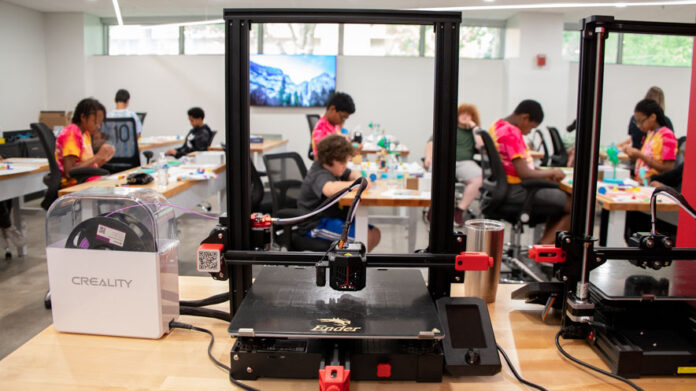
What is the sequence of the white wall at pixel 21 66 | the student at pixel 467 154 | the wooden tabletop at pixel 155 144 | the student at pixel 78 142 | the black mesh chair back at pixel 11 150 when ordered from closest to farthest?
the student at pixel 78 142 → the student at pixel 467 154 → the black mesh chair back at pixel 11 150 → the wooden tabletop at pixel 155 144 → the white wall at pixel 21 66

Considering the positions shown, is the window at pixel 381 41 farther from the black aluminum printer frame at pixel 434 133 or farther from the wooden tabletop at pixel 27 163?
the black aluminum printer frame at pixel 434 133

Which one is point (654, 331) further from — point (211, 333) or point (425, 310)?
point (211, 333)

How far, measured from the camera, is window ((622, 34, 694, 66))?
8625 millimetres

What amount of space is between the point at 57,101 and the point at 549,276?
26.4 feet

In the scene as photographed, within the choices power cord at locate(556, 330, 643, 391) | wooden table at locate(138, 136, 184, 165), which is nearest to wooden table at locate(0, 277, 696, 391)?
power cord at locate(556, 330, 643, 391)

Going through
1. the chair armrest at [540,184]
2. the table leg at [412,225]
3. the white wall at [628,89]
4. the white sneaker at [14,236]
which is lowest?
the white sneaker at [14,236]

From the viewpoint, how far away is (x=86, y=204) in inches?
53.4

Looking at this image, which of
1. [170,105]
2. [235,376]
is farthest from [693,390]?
[170,105]

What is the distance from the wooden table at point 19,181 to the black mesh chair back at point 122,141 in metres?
0.50

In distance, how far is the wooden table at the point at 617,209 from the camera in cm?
283

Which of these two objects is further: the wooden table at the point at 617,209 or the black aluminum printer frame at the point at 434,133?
the wooden table at the point at 617,209

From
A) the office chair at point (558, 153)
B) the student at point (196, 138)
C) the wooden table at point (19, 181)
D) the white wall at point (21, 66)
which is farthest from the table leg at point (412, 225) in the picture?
the white wall at point (21, 66)

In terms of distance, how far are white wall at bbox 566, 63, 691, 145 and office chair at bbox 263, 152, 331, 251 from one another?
6.28 m

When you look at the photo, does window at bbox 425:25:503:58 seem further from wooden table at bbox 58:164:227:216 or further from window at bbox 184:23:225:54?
wooden table at bbox 58:164:227:216
